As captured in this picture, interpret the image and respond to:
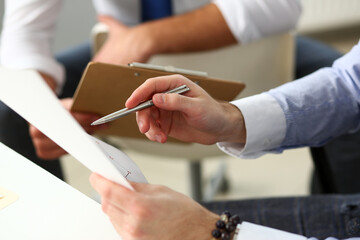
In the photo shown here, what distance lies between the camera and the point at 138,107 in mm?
604

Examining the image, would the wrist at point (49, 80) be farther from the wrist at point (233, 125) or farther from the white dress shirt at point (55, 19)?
the wrist at point (233, 125)

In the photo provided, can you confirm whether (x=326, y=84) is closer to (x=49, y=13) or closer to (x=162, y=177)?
(x=49, y=13)

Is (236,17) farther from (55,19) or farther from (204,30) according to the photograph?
(55,19)

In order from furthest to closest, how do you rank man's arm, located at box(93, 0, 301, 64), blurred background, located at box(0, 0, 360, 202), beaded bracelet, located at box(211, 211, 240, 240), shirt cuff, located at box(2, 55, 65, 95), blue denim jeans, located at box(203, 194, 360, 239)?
blurred background, located at box(0, 0, 360, 202) → shirt cuff, located at box(2, 55, 65, 95) → man's arm, located at box(93, 0, 301, 64) → blue denim jeans, located at box(203, 194, 360, 239) → beaded bracelet, located at box(211, 211, 240, 240)

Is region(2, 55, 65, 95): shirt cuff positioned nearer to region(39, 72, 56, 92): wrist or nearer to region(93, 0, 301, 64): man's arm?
region(39, 72, 56, 92): wrist

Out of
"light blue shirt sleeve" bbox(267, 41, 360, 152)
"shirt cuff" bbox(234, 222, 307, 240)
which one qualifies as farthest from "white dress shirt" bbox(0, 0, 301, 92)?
"shirt cuff" bbox(234, 222, 307, 240)

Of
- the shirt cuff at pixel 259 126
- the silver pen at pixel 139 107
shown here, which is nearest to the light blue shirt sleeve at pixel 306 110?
the shirt cuff at pixel 259 126

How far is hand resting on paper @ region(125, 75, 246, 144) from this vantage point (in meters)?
0.61

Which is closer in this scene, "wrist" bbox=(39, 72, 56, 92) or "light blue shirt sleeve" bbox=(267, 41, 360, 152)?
"light blue shirt sleeve" bbox=(267, 41, 360, 152)

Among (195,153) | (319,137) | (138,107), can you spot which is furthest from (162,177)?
(138,107)

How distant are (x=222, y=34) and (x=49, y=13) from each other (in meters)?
0.49

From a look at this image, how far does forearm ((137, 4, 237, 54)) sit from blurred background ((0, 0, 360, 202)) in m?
0.47

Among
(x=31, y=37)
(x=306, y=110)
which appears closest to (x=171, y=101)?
(x=306, y=110)

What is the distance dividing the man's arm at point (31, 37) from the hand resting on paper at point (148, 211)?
0.71 meters
